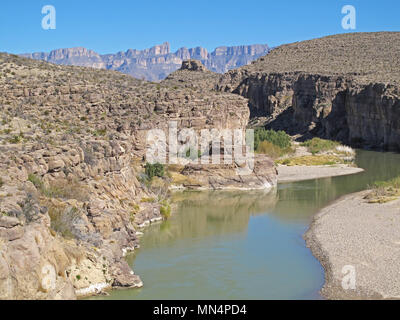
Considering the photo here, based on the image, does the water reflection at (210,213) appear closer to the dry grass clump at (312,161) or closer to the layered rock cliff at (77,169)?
the layered rock cliff at (77,169)

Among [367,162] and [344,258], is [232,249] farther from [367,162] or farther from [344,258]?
[367,162]

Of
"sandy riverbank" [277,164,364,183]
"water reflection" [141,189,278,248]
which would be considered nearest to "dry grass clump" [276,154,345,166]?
"sandy riverbank" [277,164,364,183]

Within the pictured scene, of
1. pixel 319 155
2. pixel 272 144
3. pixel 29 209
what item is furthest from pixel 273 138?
pixel 29 209

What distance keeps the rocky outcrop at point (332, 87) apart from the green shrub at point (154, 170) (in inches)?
1631

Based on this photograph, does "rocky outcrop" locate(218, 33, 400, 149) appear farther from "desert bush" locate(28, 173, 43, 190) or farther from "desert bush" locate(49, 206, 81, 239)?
"desert bush" locate(49, 206, 81, 239)

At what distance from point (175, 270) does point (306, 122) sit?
73.0 m

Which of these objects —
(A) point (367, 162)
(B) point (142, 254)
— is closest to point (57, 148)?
(B) point (142, 254)

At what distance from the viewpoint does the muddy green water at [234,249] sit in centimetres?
2392

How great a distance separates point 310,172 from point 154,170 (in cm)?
1916

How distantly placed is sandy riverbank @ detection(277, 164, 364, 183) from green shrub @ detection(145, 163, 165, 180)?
40.7 ft

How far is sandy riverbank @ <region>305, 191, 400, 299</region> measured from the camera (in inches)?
917

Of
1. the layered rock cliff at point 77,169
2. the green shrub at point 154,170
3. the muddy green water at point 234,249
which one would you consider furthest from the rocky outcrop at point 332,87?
the green shrub at point 154,170

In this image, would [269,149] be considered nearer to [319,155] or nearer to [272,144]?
[272,144]
